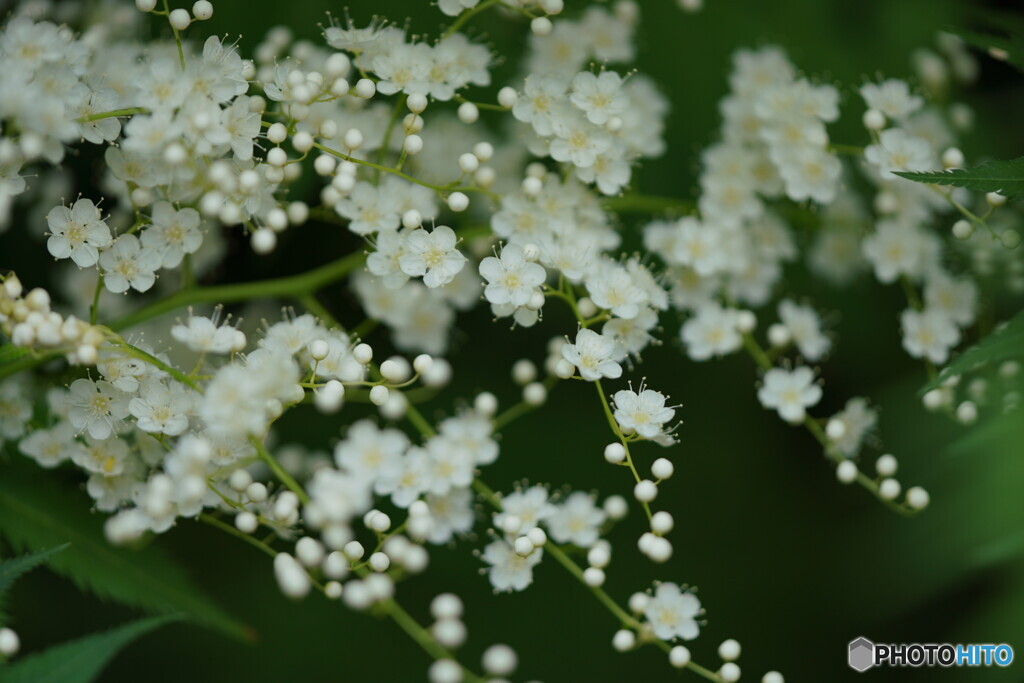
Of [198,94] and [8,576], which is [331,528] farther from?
[198,94]

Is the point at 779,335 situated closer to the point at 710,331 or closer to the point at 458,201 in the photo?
the point at 710,331

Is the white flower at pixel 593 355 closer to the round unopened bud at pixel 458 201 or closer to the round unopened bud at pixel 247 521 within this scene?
the round unopened bud at pixel 458 201

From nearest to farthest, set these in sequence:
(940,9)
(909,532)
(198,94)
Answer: (198,94), (909,532), (940,9)

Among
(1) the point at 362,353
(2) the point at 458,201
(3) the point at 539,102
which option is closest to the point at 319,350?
(1) the point at 362,353

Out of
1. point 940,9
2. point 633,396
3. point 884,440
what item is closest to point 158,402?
point 633,396

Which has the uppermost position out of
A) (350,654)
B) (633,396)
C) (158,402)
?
(158,402)

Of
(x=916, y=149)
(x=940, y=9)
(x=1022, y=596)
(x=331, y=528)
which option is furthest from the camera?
(x=940, y=9)

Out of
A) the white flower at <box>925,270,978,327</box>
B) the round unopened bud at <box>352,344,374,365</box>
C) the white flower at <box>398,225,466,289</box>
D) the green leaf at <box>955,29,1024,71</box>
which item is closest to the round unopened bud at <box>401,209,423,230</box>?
the white flower at <box>398,225,466,289</box>
